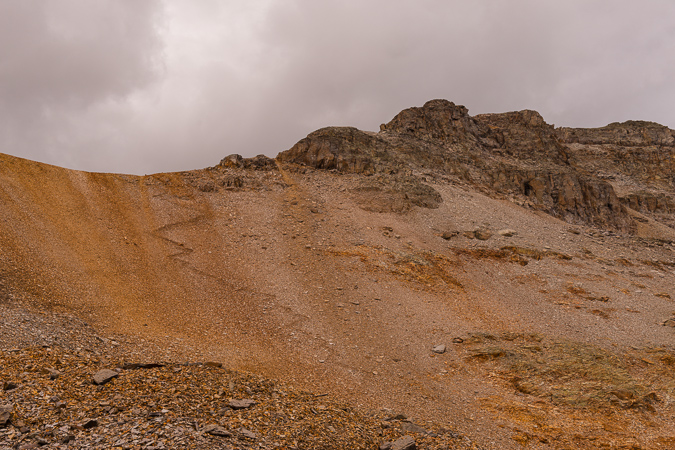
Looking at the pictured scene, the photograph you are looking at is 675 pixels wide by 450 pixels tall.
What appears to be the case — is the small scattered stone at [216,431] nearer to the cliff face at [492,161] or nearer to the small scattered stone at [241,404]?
the small scattered stone at [241,404]

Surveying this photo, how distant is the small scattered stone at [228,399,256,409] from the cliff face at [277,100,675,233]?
1229 inches

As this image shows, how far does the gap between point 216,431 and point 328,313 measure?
444 inches

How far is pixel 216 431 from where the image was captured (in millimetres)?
7363

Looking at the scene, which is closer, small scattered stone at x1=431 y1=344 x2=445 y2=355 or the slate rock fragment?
the slate rock fragment

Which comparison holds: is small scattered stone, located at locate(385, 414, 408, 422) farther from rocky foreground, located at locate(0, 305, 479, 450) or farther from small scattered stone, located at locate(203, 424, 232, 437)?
small scattered stone, located at locate(203, 424, 232, 437)

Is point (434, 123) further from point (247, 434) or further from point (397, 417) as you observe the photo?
point (247, 434)

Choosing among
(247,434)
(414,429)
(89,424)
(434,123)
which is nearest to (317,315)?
(414,429)

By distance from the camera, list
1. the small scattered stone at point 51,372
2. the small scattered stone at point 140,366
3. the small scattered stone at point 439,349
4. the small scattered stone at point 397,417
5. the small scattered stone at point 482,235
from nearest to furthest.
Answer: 1. the small scattered stone at point 51,372
2. the small scattered stone at point 140,366
3. the small scattered stone at point 397,417
4. the small scattered stone at point 439,349
5. the small scattered stone at point 482,235

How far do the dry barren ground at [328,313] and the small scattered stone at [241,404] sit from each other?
0.23 meters

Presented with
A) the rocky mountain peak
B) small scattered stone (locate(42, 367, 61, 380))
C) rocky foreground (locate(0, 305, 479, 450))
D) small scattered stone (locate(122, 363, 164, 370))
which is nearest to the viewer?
rocky foreground (locate(0, 305, 479, 450))

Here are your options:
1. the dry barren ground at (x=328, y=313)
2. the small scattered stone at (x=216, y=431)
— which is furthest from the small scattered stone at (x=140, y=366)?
the small scattered stone at (x=216, y=431)

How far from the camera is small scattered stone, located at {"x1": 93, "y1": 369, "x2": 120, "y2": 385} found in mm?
8773

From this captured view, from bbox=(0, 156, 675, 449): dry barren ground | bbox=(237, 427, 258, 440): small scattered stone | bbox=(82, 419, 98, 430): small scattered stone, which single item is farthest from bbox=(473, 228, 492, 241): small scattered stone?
bbox=(82, 419, 98, 430): small scattered stone

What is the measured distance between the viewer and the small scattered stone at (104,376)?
877cm
